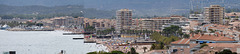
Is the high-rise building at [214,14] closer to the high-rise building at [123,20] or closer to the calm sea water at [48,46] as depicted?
the calm sea water at [48,46]

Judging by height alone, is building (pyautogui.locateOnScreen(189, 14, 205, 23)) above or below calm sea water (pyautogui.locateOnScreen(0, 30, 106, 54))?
above

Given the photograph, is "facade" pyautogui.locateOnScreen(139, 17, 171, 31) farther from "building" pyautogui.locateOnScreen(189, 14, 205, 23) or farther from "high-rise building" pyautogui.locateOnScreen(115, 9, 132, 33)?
"building" pyautogui.locateOnScreen(189, 14, 205, 23)

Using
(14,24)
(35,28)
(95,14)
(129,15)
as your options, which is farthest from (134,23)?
(95,14)

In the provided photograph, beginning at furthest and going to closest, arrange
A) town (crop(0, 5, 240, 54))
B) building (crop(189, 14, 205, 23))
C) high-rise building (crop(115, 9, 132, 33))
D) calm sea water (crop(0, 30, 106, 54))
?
high-rise building (crop(115, 9, 132, 33)) < building (crop(189, 14, 205, 23)) < calm sea water (crop(0, 30, 106, 54)) < town (crop(0, 5, 240, 54))

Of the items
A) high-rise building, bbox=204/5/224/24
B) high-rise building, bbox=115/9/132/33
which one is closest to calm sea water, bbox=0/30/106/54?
high-rise building, bbox=115/9/132/33

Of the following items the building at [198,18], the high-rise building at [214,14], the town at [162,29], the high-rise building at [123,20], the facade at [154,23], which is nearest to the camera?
the town at [162,29]

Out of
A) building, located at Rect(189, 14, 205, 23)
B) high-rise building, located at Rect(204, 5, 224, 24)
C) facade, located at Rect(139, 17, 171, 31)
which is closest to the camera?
high-rise building, located at Rect(204, 5, 224, 24)

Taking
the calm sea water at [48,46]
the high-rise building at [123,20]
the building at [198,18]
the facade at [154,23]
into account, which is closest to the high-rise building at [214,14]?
the building at [198,18]

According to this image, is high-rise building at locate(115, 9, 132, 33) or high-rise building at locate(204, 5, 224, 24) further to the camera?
high-rise building at locate(115, 9, 132, 33)
